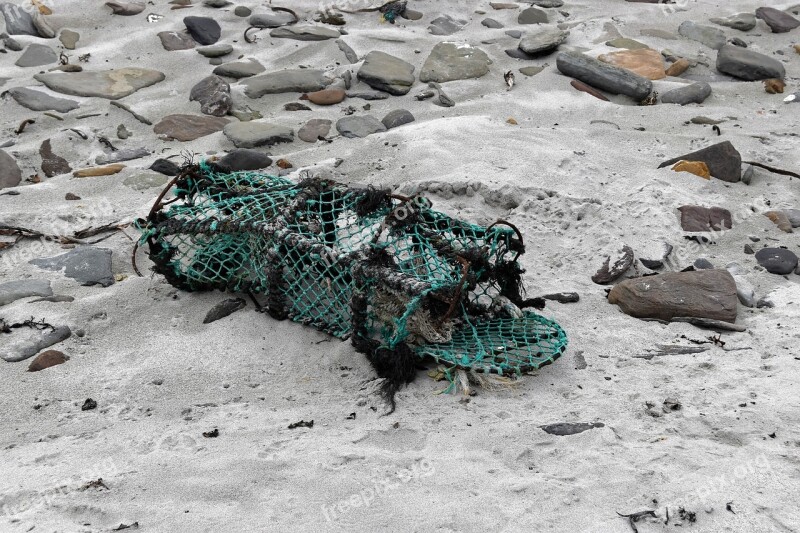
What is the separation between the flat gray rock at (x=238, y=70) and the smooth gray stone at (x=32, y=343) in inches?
124

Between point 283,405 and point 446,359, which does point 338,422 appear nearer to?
point 283,405

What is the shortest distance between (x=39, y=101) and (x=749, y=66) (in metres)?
5.33

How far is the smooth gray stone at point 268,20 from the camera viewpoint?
657cm

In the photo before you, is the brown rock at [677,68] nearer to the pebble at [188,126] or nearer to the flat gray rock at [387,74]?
the flat gray rock at [387,74]

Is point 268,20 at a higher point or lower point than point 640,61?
higher

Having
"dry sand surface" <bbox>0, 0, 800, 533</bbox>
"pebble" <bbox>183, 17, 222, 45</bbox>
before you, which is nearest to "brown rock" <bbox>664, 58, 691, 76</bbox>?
"dry sand surface" <bbox>0, 0, 800, 533</bbox>

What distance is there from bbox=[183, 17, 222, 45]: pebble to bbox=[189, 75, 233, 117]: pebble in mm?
900

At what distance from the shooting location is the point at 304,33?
251 inches

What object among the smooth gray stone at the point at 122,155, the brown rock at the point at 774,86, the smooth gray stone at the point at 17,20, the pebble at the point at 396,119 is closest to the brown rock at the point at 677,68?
the brown rock at the point at 774,86

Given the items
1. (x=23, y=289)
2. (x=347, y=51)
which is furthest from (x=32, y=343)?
(x=347, y=51)

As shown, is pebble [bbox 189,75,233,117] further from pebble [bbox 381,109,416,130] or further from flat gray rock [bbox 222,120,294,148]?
pebble [bbox 381,109,416,130]

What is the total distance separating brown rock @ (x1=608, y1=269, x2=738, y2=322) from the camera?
127 inches

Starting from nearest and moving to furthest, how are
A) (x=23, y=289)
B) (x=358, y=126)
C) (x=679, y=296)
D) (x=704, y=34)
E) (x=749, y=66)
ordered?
(x=679, y=296) < (x=23, y=289) < (x=358, y=126) < (x=749, y=66) < (x=704, y=34)

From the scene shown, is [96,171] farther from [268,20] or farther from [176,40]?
[268,20]
